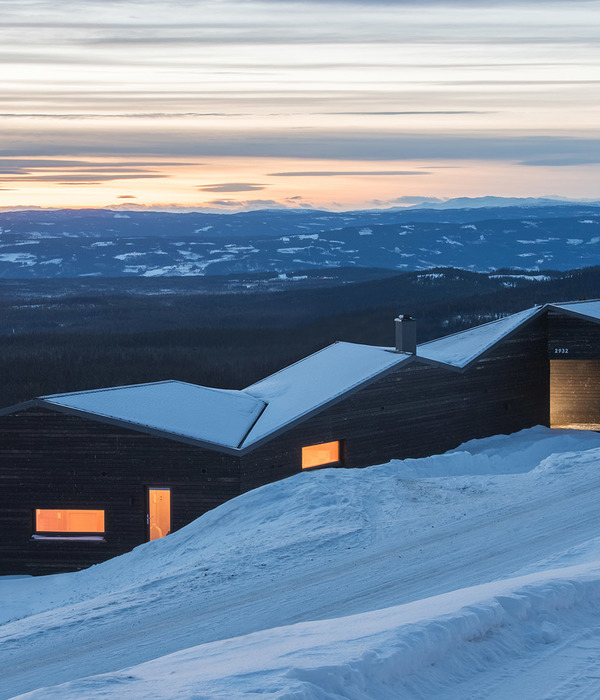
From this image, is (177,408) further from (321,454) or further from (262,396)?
(321,454)

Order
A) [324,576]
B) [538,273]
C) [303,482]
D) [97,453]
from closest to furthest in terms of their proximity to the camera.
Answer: [324,576] → [303,482] → [97,453] → [538,273]

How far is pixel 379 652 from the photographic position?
793cm

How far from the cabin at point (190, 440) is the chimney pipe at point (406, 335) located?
44 millimetres

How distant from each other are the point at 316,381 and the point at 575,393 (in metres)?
10.1

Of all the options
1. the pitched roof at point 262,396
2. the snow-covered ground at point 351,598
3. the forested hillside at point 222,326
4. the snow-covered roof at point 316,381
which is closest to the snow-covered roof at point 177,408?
the pitched roof at point 262,396

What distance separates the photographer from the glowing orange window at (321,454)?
25906mm

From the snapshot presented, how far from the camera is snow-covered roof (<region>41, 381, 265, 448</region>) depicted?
24.5 m

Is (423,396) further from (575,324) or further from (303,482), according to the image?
(303,482)

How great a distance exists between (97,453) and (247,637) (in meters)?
15.6

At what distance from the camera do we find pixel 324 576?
14289 millimetres

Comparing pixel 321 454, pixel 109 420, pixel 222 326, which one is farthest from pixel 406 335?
pixel 222 326

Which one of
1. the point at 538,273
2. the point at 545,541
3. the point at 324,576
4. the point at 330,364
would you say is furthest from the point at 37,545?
the point at 538,273

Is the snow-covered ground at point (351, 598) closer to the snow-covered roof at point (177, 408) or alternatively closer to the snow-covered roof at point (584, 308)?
the snow-covered roof at point (177, 408)

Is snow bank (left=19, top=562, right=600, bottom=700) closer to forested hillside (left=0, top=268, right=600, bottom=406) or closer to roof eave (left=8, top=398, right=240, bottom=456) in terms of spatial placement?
roof eave (left=8, top=398, right=240, bottom=456)
